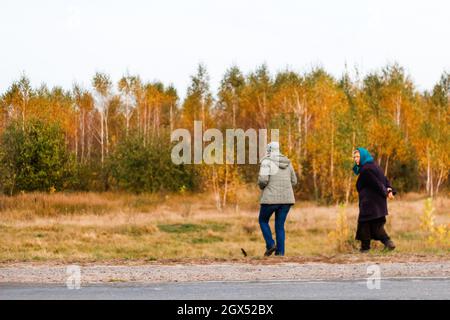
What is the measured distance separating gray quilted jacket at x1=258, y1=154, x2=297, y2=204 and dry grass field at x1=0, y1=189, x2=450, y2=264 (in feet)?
3.20

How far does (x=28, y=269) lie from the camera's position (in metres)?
10.9

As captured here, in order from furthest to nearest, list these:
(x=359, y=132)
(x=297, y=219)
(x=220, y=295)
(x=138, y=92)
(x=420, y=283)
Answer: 1. (x=138, y=92)
2. (x=359, y=132)
3. (x=297, y=219)
4. (x=420, y=283)
5. (x=220, y=295)

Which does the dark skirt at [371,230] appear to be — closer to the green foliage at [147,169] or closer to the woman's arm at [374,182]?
the woman's arm at [374,182]

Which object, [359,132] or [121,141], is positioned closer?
[359,132]

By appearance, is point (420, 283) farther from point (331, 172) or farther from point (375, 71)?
point (375, 71)

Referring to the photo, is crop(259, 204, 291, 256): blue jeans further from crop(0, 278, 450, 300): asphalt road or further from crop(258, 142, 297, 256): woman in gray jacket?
crop(0, 278, 450, 300): asphalt road

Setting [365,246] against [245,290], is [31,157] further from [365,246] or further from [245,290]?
[245,290]

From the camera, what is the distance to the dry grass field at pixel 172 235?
44.4ft

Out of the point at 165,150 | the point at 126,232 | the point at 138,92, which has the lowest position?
the point at 126,232

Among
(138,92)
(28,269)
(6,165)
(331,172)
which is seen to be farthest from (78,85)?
(28,269)

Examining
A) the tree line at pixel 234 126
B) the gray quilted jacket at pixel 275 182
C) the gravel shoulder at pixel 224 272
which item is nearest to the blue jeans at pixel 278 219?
the gray quilted jacket at pixel 275 182

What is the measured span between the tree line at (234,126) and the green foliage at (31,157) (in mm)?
71

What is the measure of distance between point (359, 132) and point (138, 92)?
108 feet
